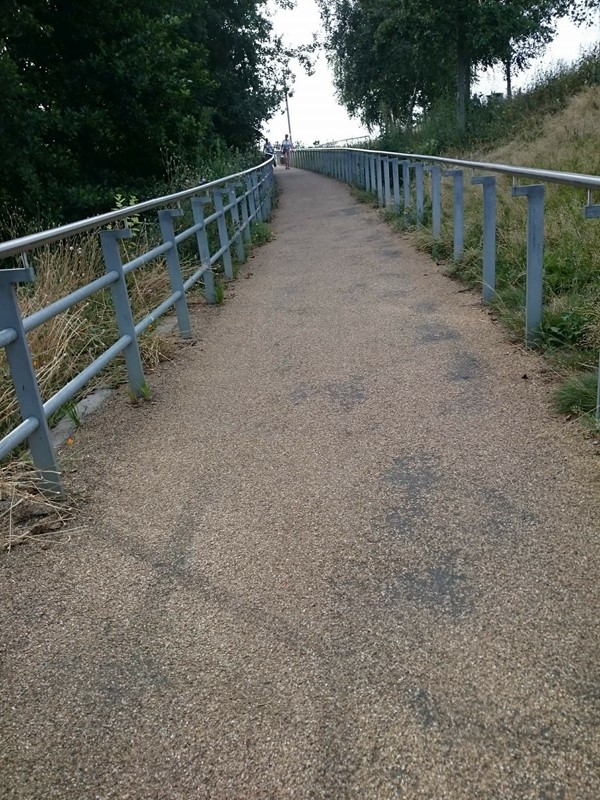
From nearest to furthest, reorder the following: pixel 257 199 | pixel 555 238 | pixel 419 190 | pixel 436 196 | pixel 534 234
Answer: pixel 534 234, pixel 555 238, pixel 436 196, pixel 419 190, pixel 257 199

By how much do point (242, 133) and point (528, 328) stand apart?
2253 cm

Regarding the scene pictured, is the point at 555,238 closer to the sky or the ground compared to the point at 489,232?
closer to the ground

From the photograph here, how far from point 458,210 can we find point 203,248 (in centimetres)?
249

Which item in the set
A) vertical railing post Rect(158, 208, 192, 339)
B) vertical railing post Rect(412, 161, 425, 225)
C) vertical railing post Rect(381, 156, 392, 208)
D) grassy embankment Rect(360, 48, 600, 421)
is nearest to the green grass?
grassy embankment Rect(360, 48, 600, 421)

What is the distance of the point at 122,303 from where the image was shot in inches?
Result: 173

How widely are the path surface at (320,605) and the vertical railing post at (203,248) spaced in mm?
2530

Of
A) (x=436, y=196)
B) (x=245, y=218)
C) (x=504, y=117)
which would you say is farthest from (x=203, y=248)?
(x=504, y=117)

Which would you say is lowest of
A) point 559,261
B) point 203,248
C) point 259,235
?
point 259,235

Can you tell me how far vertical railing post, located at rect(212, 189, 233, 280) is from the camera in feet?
25.9

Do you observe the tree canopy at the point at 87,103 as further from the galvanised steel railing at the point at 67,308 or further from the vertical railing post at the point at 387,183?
the galvanised steel railing at the point at 67,308

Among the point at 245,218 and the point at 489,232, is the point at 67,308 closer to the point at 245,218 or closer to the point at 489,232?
the point at 489,232

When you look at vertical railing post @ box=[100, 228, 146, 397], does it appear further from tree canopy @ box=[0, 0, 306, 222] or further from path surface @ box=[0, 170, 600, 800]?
tree canopy @ box=[0, 0, 306, 222]

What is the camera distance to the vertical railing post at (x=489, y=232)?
5809 mm

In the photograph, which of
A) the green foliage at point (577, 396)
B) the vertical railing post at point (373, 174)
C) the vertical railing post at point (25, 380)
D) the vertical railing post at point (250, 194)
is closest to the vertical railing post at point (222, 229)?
the vertical railing post at point (250, 194)
